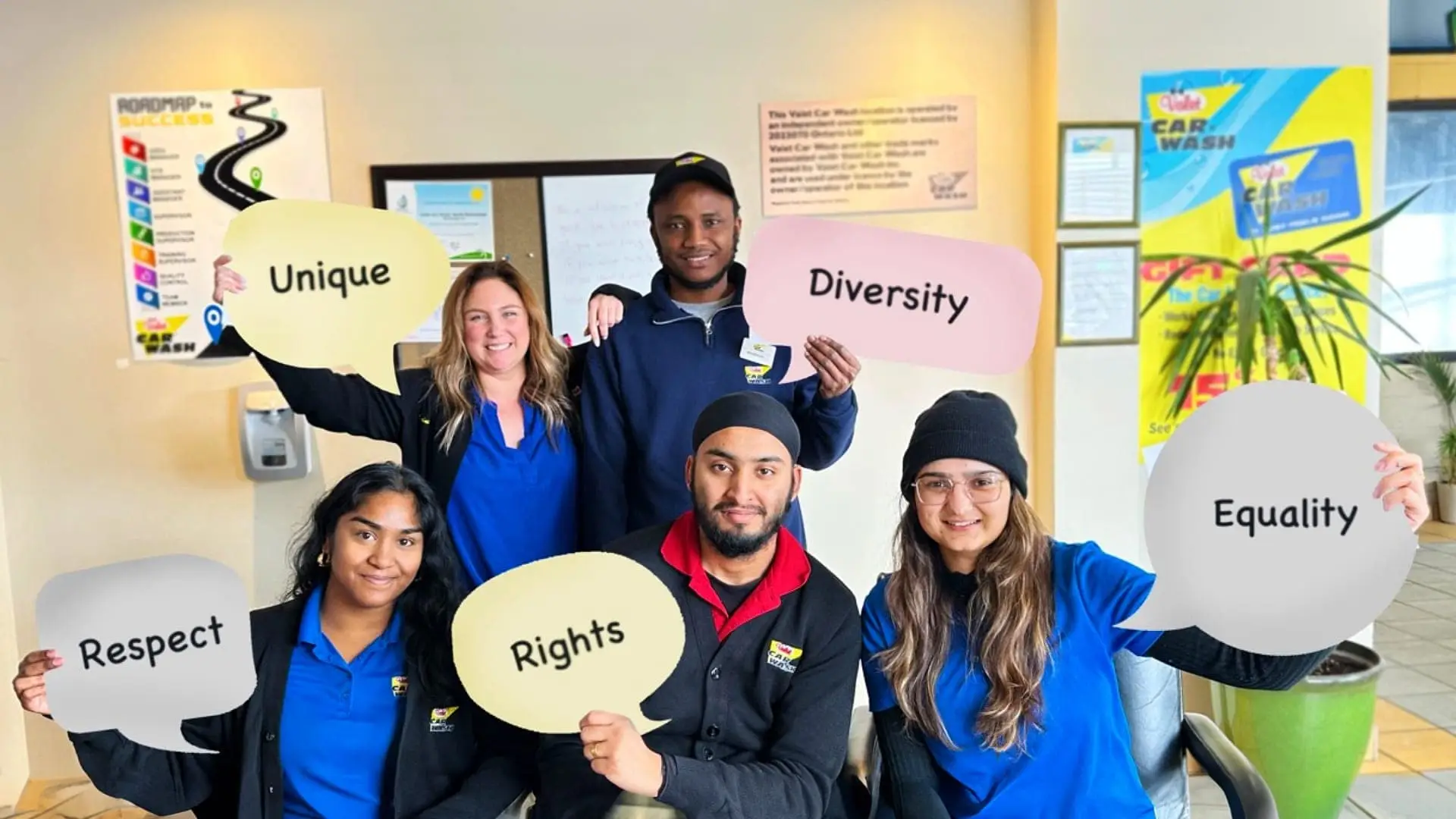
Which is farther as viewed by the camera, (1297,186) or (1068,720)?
(1297,186)

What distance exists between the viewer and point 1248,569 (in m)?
1.31

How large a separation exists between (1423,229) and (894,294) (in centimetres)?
565

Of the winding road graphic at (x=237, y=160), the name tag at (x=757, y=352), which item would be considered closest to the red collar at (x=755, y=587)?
the name tag at (x=757, y=352)

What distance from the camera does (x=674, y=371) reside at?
1.88 meters

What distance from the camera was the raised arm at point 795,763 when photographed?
1.39m

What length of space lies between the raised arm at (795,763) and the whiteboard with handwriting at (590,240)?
1738 millimetres

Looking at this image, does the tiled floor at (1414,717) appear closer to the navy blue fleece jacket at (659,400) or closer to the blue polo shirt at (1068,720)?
the blue polo shirt at (1068,720)

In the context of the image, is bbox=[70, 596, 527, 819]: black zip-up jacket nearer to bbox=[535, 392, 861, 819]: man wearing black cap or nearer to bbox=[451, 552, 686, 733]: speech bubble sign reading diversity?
bbox=[535, 392, 861, 819]: man wearing black cap

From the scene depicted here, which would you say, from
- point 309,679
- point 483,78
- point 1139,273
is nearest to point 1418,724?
point 1139,273

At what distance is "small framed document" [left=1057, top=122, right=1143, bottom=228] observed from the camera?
2887 mm

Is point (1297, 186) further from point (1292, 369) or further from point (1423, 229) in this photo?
point (1423, 229)

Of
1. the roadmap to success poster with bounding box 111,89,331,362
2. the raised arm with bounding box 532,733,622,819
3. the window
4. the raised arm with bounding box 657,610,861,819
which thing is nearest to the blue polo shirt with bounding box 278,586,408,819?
the raised arm with bounding box 532,733,622,819

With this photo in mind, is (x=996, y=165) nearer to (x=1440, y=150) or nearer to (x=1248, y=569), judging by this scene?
(x=1248, y=569)

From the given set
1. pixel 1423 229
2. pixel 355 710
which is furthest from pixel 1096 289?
pixel 1423 229
